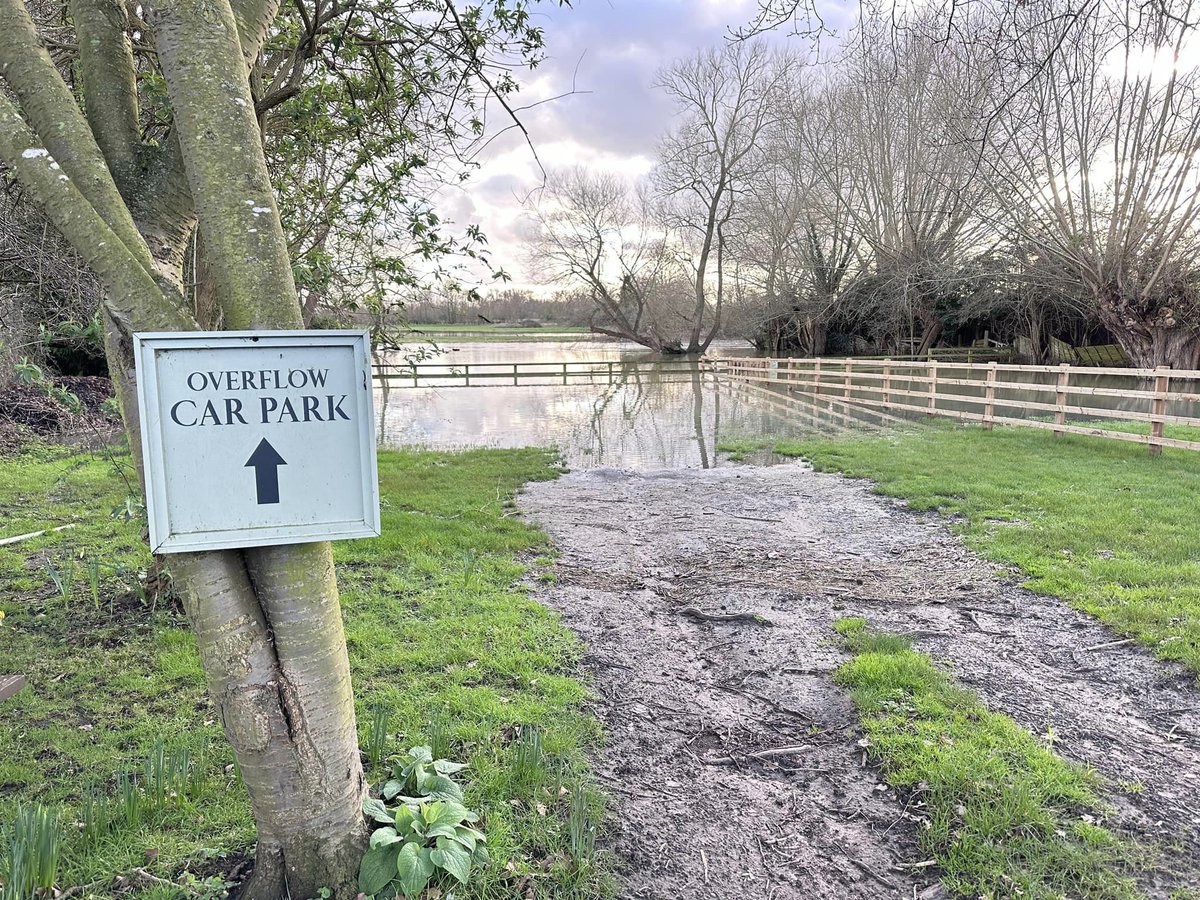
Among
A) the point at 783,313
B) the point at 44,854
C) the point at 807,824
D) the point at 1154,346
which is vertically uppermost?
the point at 783,313

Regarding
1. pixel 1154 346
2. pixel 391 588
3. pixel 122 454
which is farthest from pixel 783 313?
pixel 391 588

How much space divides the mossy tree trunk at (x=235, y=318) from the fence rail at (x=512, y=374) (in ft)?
69.9

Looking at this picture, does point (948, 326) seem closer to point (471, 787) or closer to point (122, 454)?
point (122, 454)

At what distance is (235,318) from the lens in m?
1.63

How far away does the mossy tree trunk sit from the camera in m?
1.61

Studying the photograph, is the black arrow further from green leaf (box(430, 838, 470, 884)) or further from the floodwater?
the floodwater

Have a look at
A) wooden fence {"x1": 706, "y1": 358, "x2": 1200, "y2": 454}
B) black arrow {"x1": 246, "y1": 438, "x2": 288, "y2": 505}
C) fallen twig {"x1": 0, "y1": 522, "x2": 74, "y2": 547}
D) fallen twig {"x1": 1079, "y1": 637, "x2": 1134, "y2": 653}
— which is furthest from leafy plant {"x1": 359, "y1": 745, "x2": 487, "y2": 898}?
wooden fence {"x1": 706, "y1": 358, "x2": 1200, "y2": 454}

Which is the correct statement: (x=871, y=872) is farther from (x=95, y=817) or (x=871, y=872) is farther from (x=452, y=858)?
(x=95, y=817)

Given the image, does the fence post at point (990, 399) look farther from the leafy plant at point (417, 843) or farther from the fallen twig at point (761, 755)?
the leafy plant at point (417, 843)

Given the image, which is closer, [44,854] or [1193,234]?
[44,854]

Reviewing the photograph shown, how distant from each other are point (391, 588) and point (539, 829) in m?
2.53

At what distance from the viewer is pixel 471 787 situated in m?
2.37

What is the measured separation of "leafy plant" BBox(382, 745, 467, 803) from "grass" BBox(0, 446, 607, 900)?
6.2 inches

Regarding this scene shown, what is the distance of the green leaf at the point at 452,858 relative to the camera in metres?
1.73
